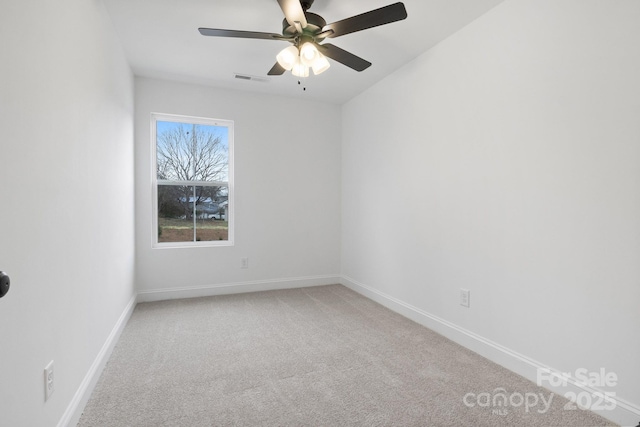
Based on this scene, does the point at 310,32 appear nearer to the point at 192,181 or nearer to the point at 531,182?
the point at 531,182

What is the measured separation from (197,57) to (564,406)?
390cm

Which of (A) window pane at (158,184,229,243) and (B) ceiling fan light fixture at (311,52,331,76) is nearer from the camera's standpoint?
(B) ceiling fan light fixture at (311,52,331,76)

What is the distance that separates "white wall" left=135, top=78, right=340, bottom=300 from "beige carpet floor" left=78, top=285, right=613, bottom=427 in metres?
0.78

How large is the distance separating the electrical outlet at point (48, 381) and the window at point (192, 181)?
2.55 m

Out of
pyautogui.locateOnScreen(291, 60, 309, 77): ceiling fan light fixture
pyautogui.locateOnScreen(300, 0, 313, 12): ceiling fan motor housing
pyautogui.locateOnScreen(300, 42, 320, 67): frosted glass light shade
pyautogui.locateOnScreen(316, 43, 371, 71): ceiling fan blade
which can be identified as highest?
pyautogui.locateOnScreen(300, 0, 313, 12): ceiling fan motor housing

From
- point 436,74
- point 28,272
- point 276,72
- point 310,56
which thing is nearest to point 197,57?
point 276,72

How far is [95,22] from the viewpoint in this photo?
85.0 inches

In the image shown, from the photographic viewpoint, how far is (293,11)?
1.90 meters

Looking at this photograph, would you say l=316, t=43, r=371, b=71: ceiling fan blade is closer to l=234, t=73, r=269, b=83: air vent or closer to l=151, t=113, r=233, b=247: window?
l=234, t=73, r=269, b=83: air vent

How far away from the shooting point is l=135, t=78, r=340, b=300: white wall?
3.76m

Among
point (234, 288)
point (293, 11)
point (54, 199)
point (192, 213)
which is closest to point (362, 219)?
point (234, 288)

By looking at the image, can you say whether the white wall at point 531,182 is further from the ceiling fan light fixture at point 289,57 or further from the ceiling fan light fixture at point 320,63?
the ceiling fan light fixture at point 289,57

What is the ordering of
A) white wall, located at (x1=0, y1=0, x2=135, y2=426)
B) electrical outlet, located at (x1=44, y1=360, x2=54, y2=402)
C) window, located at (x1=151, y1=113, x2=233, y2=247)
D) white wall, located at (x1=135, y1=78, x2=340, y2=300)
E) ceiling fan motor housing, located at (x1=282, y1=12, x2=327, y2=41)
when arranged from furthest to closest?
window, located at (x1=151, y1=113, x2=233, y2=247) < white wall, located at (x1=135, y1=78, x2=340, y2=300) < ceiling fan motor housing, located at (x1=282, y1=12, x2=327, y2=41) < electrical outlet, located at (x1=44, y1=360, x2=54, y2=402) < white wall, located at (x1=0, y1=0, x2=135, y2=426)

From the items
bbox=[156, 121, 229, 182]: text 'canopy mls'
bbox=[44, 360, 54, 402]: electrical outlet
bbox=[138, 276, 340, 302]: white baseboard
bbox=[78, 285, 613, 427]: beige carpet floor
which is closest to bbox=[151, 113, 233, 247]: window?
bbox=[156, 121, 229, 182]: text 'canopy mls'
